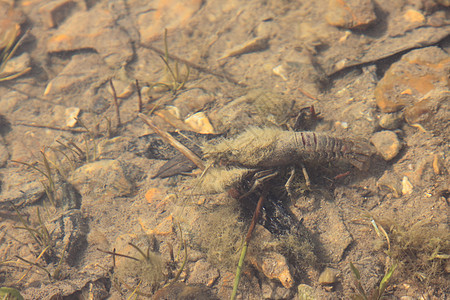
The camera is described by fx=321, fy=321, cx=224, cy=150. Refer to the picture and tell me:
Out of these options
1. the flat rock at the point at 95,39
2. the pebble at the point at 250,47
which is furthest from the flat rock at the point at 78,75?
the pebble at the point at 250,47

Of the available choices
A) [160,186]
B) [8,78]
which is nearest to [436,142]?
[160,186]

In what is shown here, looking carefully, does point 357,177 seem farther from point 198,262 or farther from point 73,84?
point 73,84

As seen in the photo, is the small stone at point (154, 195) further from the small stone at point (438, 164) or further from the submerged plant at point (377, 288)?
the small stone at point (438, 164)

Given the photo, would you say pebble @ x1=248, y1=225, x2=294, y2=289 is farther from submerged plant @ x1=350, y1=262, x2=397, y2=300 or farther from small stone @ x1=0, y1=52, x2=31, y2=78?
small stone @ x1=0, y1=52, x2=31, y2=78

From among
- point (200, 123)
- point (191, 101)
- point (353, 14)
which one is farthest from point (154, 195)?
point (353, 14)

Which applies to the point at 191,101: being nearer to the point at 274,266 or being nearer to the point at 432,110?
the point at 274,266
